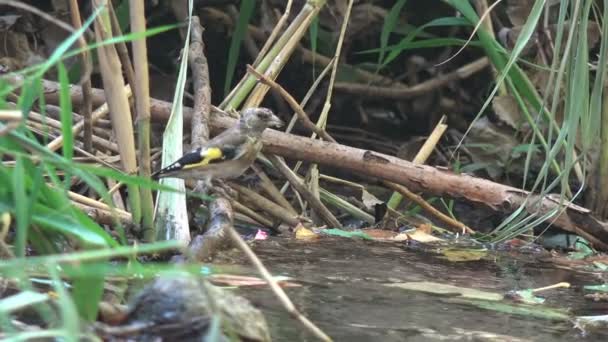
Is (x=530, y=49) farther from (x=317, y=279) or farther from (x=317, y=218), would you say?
(x=317, y=279)

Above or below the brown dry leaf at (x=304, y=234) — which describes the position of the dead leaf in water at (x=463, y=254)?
below

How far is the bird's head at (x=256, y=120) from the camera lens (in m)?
3.64

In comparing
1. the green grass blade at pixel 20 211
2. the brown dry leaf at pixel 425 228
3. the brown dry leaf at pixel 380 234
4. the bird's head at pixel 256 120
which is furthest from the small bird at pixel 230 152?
the green grass blade at pixel 20 211

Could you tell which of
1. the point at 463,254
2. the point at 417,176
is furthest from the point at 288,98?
the point at 463,254

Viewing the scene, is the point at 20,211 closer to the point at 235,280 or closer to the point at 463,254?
the point at 235,280

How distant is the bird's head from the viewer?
3.64m

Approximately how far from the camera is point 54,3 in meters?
4.74

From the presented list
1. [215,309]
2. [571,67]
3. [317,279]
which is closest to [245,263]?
[317,279]

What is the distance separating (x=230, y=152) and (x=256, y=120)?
0.73 feet

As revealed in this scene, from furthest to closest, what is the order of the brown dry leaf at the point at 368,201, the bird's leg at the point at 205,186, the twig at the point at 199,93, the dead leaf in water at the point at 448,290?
the brown dry leaf at the point at 368,201 < the twig at the point at 199,93 < the bird's leg at the point at 205,186 < the dead leaf in water at the point at 448,290

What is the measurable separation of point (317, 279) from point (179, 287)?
127 centimetres

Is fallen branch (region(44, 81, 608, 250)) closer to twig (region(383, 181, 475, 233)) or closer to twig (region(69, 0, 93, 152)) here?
twig (region(383, 181, 475, 233))

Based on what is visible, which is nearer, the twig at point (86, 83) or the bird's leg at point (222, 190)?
the twig at point (86, 83)

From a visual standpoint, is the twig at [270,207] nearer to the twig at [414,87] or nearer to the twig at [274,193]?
the twig at [274,193]
